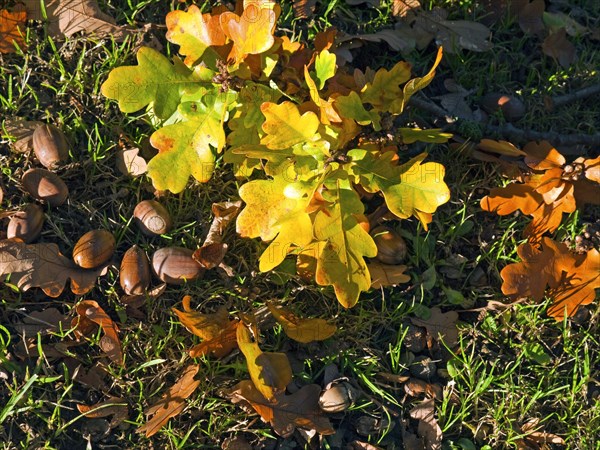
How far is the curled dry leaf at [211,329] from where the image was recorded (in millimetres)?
2191

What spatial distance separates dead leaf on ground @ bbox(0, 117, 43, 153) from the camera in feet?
7.98

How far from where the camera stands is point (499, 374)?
2379mm

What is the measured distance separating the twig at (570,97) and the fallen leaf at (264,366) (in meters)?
1.37

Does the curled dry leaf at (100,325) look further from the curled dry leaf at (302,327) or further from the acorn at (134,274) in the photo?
the curled dry leaf at (302,327)

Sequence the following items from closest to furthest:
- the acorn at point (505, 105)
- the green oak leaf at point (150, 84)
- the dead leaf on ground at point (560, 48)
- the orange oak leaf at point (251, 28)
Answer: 1. the orange oak leaf at point (251, 28)
2. the green oak leaf at point (150, 84)
3. the acorn at point (505, 105)
4. the dead leaf on ground at point (560, 48)

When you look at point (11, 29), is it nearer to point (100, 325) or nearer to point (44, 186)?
point (44, 186)

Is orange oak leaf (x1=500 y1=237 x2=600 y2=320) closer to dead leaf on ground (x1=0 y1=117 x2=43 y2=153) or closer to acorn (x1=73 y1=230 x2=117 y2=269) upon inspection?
acorn (x1=73 y1=230 x2=117 y2=269)

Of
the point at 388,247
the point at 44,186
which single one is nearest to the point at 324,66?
the point at 388,247

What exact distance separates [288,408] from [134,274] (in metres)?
0.61

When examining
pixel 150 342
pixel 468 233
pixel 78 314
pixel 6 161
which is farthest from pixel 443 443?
pixel 6 161

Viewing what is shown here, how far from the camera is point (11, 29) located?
255cm

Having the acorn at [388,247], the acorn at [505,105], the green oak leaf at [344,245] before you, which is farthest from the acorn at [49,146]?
the acorn at [505,105]

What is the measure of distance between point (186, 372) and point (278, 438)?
1.09ft

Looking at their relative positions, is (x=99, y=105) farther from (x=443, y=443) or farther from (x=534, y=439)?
(x=534, y=439)
